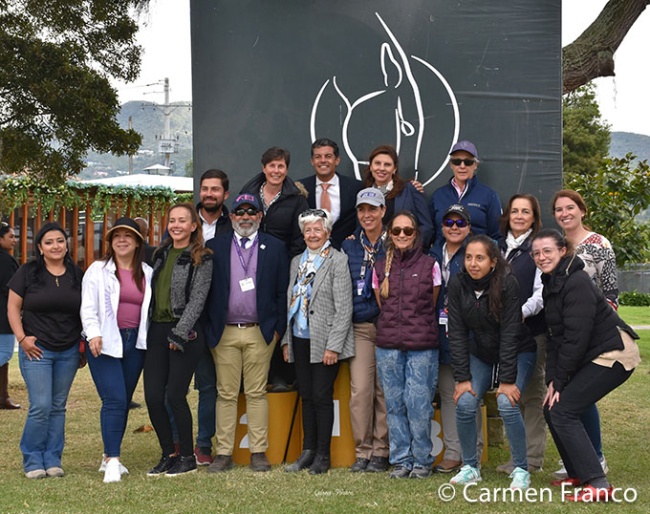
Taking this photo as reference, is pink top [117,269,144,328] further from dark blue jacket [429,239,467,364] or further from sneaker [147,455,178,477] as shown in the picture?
dark blue jacket [429,239,467,364]

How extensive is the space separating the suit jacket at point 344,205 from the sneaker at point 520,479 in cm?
195

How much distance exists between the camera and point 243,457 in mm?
6020

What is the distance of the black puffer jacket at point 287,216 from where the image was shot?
239 inches

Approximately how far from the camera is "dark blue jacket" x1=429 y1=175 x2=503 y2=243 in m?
6.02

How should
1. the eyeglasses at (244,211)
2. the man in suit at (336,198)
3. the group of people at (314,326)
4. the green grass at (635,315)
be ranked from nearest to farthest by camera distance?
the group of people at (314,326) < the eyeglasses at (244,211) < the man in suit at (336,198) < the green grass at (635,315)

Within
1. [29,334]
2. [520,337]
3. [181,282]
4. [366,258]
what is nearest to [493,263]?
[520,337]

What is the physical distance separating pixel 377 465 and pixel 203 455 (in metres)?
1.15

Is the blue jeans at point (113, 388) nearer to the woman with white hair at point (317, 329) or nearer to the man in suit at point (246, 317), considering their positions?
the man in suit at point (246, 317)

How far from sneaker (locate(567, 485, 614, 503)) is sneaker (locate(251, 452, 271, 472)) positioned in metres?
1.90

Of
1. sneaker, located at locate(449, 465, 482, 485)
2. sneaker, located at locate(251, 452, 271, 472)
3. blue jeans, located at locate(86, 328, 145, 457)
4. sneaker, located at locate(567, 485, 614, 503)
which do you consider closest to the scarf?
sneaker, located at locate(251, 452, 271, 472)

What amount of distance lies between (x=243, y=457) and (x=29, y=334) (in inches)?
62.0

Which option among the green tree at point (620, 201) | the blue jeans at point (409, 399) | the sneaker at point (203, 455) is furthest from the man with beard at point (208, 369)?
the green tree at point (620, 201)

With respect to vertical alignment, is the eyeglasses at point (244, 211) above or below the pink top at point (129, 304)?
above

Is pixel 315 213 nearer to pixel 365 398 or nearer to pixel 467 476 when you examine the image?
pixel 365 398
